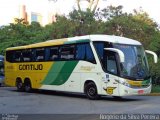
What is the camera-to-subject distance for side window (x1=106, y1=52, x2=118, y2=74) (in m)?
19.7

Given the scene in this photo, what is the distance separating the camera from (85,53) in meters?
21.3

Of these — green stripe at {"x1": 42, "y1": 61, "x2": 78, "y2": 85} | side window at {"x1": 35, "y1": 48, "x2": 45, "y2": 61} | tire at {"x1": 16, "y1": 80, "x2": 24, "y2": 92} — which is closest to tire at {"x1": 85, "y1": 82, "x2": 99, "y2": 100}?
green stripe at {"x1": 42, "y1": 61, "x2": 78, "y2": 85}

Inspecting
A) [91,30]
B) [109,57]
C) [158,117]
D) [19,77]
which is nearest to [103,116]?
[158,117]

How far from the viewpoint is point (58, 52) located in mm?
23594

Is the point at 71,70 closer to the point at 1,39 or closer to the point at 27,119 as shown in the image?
the point at 27,119

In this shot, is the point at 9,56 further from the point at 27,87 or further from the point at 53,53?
the point at 53,53

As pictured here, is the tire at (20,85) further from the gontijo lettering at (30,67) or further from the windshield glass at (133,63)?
the windshield glass at (133,63)

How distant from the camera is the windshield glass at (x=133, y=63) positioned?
1966 cm

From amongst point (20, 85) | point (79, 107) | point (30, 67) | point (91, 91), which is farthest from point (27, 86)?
point (79, 107)

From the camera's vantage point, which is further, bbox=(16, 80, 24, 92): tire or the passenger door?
bbox=(16, 80, 24, 92): tire

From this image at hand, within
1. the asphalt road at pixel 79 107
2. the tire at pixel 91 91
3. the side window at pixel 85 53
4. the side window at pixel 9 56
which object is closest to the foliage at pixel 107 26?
the side window at pixel 9 56

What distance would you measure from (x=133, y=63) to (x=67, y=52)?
438 cm

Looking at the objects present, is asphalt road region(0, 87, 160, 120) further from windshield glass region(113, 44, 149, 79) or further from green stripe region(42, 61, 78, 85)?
green stripe region(42, 61, 78, 85)

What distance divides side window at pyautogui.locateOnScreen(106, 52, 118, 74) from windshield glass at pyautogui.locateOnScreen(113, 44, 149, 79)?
0.40m
